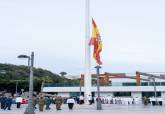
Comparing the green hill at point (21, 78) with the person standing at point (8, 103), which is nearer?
the person standing at point (8, 103)

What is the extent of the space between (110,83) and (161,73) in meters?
12.3

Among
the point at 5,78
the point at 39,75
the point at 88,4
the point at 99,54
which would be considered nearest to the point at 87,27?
the point at 88,4

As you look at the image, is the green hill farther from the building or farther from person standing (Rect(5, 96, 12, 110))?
person standing (Rect(5, 96, 12, 110))

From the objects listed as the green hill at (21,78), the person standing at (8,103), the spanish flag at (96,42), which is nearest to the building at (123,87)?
the green hill at (21,78)

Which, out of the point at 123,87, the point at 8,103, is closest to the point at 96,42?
the point at 8,103

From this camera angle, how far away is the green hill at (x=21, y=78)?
103562 millimetres

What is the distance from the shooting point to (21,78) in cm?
11881

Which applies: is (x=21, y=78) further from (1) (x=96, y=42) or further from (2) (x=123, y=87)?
(1) (x=96, y=42)

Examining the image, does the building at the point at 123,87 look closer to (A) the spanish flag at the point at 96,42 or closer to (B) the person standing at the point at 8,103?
(A) the spanish flag at the point at 96,42

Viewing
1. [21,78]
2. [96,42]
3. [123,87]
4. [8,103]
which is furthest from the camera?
[21,78]

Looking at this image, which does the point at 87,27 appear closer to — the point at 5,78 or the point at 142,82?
the point at 142,82

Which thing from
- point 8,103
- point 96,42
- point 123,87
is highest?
point 96,42

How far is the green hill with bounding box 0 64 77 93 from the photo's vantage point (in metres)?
104

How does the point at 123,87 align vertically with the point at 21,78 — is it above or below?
below
